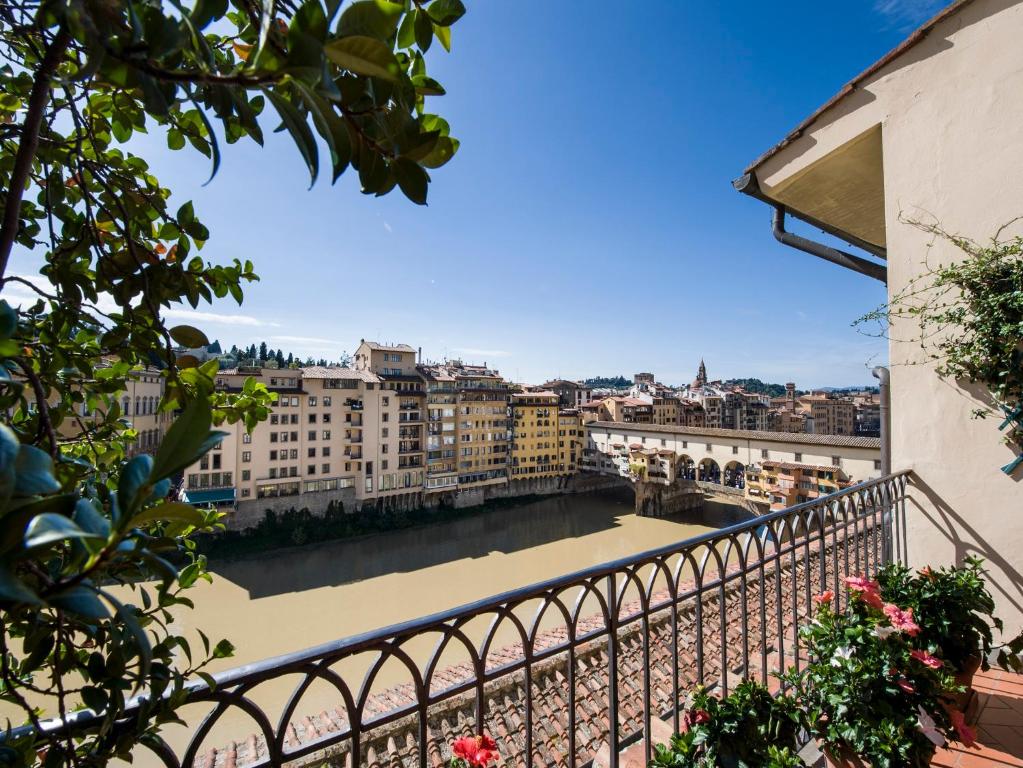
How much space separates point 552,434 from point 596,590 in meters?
34.8

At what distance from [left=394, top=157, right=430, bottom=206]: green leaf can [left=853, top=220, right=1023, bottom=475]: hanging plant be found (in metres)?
3.26

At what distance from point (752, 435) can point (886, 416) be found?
26049 millimetres

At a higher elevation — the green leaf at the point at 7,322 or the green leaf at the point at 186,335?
the green leaf at the point at 186,335

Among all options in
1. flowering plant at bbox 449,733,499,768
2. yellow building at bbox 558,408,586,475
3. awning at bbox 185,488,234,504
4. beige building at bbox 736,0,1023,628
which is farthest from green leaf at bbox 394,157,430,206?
yellow building at bbox 558,408,586,475

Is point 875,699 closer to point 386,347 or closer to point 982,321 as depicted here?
point 982,321

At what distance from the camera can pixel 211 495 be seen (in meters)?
22.4

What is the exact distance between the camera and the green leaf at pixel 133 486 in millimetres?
415

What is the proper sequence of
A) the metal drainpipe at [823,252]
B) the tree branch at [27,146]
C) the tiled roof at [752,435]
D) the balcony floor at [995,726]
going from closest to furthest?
1. the tree branch at [27,146]
2. the balcony floor at [995,726]
3. the metal drainpipe at [823,252]
4. the tiled roof at [752,435]

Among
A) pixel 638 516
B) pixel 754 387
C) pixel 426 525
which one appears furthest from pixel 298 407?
pixel 754 387

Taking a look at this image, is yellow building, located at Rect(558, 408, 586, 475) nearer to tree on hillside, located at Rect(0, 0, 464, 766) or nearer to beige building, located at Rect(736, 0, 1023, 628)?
beige building, located at Rect(736, 0, 1023, 628)

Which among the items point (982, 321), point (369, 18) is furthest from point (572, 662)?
point (982, 321)

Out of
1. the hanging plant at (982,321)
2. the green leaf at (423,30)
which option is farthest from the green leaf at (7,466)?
the hanging plant at (982,321)

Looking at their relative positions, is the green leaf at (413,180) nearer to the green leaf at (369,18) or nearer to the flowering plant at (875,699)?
the green leaf at (369,18)

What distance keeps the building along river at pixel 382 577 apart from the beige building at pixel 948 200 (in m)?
8.88
